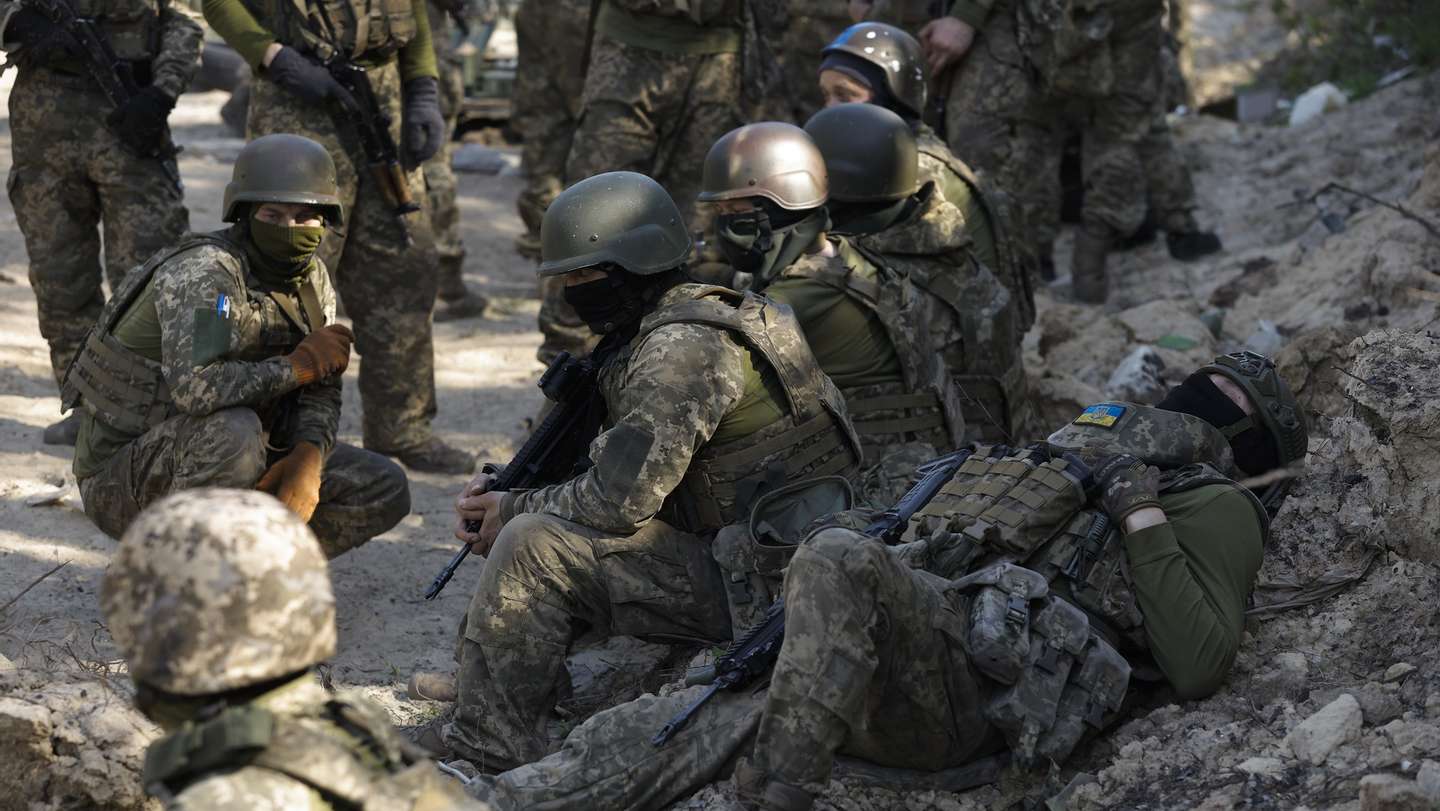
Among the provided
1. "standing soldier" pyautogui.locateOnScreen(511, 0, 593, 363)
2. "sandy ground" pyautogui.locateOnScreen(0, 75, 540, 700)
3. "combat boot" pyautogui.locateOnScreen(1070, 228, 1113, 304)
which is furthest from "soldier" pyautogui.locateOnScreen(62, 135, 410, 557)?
"combat boot" pyautogui.locateOnScreen(1070, 228, 1113, 304)

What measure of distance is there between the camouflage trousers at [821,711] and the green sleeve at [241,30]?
3.61 m

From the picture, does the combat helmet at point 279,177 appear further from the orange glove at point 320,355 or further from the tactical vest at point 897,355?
the tactical vest at point 897,355

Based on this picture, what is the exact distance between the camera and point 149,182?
634 centimetres

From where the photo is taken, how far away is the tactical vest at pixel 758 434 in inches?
164

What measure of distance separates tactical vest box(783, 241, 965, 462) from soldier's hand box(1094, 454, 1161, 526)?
48.4 inches

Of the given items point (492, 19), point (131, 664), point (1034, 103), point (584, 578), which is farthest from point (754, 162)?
point (492, 19)

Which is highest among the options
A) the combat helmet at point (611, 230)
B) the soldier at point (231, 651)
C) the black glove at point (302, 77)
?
the soldier at point (231, 651)

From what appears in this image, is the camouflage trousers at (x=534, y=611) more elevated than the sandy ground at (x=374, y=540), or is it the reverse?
the camouflage trousers at (x=534, y=611)

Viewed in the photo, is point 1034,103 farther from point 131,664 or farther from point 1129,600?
point 131,664

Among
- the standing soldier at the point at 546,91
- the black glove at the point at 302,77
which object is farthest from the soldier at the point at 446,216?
the black glove at the point at 302,77

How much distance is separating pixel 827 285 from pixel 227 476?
1969mm

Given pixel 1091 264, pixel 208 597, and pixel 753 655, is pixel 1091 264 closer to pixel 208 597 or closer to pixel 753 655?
pixel 753 655

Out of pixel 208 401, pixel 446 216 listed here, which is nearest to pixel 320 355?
pixel 208 401

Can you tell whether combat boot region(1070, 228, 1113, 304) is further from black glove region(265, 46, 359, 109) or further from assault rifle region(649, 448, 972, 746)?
assault rifle region(649, 448, 972, 746)
